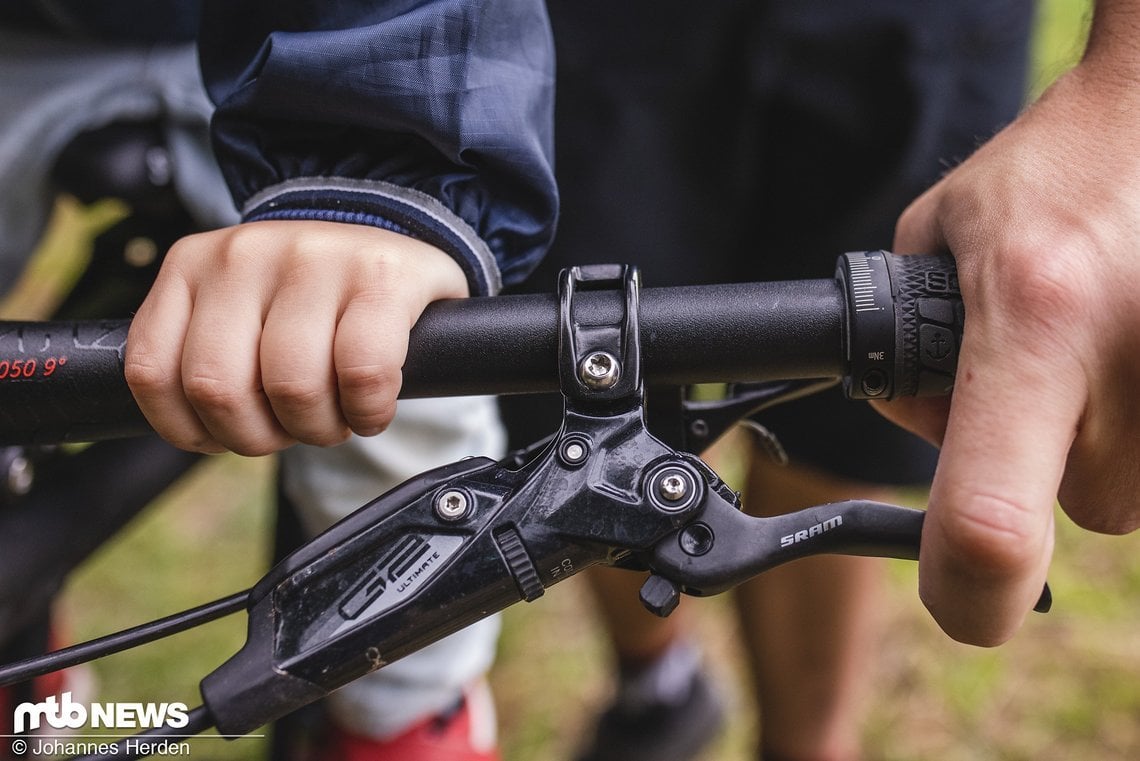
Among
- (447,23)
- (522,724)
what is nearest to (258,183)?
(447,23)

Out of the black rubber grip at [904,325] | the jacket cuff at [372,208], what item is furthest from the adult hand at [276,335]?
the black rubber grip at [904,325]

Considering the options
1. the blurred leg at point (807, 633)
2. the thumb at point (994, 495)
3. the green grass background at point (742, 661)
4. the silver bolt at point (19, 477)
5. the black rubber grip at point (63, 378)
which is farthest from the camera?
the green grass background at point (742, 661)

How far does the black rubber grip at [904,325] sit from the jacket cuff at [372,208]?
269 millimetres

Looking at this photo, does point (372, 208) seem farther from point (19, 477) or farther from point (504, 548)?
point (19, 477)

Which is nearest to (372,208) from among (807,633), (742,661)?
(807,633)

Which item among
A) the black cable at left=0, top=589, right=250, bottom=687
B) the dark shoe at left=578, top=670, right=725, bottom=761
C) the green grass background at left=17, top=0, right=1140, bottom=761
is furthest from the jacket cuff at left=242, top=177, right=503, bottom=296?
the dark shoe at left=578, top=670, right=725, bottom=761

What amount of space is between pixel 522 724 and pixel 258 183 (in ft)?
4.61

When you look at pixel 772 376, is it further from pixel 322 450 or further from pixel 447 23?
pixel 322 450

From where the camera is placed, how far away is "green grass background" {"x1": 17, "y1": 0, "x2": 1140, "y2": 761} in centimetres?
174

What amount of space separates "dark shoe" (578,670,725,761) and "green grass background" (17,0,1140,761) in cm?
7

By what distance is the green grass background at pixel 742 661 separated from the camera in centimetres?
174

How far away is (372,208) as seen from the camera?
68 centimetres

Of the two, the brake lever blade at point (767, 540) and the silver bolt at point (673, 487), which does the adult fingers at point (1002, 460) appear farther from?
the silver bolt at point (673, 487)

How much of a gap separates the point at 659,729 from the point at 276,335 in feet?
4.51
